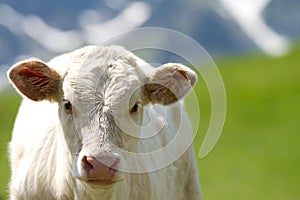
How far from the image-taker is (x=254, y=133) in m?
43.7

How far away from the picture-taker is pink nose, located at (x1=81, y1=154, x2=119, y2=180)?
26.5 ft

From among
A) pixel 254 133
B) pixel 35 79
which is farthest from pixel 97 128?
pixel 254 133

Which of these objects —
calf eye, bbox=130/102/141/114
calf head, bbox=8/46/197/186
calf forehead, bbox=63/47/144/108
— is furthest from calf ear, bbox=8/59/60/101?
calf eye, bbox=130/102/141/114

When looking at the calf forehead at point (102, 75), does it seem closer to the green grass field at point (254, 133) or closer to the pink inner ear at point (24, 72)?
the pink inner ear at point (24, 72)

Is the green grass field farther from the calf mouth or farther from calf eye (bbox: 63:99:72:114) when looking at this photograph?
the calf mouth

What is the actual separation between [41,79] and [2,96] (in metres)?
42.8

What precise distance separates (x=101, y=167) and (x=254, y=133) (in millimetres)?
36018

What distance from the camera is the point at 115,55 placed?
909 cm

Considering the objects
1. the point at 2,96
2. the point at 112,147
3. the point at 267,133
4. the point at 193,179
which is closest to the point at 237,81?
the point at 267,133

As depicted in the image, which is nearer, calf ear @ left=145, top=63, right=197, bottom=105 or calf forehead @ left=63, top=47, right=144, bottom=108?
calf forehead @ left=63, top=47, right=144, bottom=108

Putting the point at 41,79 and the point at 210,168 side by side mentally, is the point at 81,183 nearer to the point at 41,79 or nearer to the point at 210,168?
the point at 41,79

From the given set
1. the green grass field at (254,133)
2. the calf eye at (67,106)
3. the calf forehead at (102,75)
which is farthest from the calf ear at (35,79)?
the green grass field at (254,133)

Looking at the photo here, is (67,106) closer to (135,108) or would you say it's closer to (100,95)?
(100,95)

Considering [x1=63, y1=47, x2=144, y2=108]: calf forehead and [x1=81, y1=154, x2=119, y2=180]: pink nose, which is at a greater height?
[x1=63, y1=47, x2=144, y2=108]: calf forehead
